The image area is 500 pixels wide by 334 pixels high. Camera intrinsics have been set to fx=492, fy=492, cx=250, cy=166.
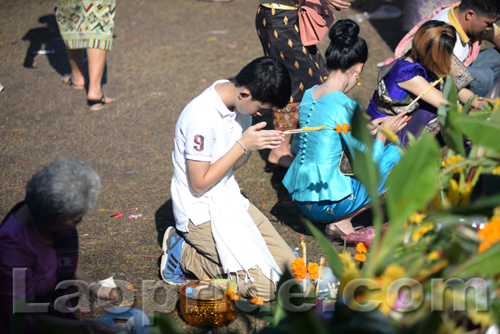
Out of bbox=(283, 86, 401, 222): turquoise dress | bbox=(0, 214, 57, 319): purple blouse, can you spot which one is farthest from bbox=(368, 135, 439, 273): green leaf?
bbox=(283, 86, 401, 222): turquoise dress

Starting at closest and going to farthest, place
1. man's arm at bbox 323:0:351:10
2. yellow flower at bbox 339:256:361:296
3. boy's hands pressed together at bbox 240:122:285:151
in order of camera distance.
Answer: yellow flower at bbox 339:256:361:296 → boy's hands pressed together at bbox 240:122:285:151 → man's arm at bbox 323:0:351:10

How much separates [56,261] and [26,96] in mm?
3527

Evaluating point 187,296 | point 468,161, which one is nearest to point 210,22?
point 187,296

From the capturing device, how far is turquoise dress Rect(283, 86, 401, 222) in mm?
2771

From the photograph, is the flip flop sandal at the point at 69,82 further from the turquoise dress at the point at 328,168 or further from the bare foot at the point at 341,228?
the bare foot at the point at 341,228

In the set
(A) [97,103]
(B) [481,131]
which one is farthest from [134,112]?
(B) [481,131]

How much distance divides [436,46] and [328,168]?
1138 mm

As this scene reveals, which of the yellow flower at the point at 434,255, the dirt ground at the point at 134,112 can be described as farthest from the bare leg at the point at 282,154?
the yellow flower at the point at 434,255

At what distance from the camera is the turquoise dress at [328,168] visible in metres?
2.77

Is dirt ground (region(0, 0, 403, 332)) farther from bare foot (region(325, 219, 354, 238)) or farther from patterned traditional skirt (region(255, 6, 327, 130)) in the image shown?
patterned traditional skirt (region(255, 6, 327, 130))

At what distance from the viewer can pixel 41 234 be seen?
1800 mm

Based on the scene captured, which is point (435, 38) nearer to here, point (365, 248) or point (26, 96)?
point (365, 248)

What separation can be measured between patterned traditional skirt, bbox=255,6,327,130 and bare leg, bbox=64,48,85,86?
6.84 ft

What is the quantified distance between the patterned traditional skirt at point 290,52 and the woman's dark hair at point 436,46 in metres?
0.75
